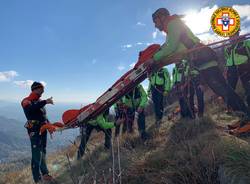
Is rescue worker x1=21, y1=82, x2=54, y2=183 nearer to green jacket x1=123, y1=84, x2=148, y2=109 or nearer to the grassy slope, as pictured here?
the grassy slope

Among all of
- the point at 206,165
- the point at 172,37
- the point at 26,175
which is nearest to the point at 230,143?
the point at 206,165

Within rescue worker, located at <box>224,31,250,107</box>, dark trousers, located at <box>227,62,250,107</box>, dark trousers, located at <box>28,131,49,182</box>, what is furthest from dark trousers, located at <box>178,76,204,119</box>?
dark trousers, located at <box>28,131,49,182</box>

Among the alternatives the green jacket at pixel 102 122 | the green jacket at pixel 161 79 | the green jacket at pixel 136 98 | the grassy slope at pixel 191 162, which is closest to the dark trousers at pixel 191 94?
the green jacket at pixel 161 79

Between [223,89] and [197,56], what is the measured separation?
87 centimetres

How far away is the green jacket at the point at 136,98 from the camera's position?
9.55 meters

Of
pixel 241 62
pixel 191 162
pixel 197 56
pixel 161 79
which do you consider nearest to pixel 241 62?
pixel 241 62

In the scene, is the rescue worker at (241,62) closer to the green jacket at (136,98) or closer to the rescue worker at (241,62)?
the rescue worker at (241,62)

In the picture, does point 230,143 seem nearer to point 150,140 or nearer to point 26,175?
point 150,140

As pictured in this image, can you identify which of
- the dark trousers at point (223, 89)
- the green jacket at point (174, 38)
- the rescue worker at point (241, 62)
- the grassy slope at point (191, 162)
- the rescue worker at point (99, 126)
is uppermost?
the green jacket at point (174, 38)

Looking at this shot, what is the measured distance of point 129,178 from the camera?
17.0 ft

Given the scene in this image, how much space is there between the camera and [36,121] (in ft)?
25.1

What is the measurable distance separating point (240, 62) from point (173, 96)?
13.8m

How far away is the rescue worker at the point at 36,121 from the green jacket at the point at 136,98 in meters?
3.12

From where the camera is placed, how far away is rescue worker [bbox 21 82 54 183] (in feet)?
24.6
